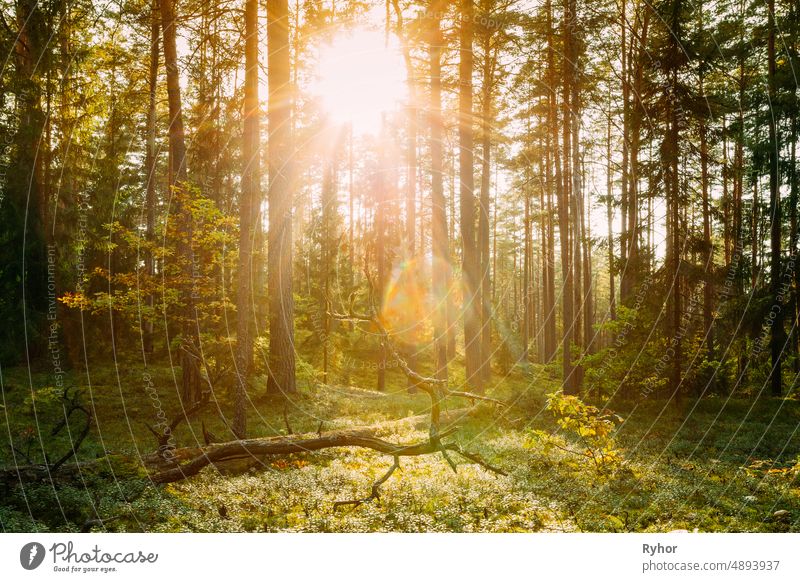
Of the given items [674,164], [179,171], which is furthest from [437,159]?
[179,171]

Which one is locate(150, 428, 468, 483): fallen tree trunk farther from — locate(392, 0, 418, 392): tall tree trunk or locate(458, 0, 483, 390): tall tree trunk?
locate(458, 0, 483, 390): tall tree trunk

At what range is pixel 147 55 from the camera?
13.4m

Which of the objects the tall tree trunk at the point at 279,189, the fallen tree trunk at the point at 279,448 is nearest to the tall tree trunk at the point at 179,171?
the tall tree trunk at the point at 279,189

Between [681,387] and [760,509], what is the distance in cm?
788

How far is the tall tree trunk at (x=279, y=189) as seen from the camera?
30.4 ft

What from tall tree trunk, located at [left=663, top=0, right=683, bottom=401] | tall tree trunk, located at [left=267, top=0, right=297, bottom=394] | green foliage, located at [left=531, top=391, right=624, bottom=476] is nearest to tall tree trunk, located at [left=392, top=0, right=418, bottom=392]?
tall tree trunk, located at [left=267, top=0, right=297, bottom=394]
